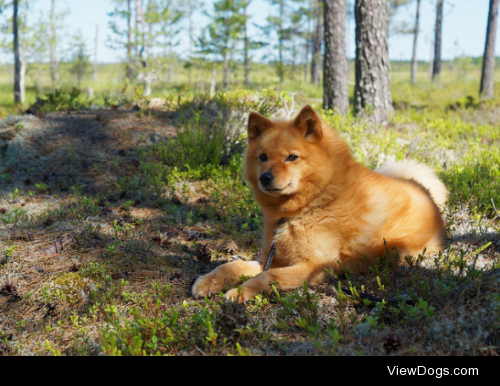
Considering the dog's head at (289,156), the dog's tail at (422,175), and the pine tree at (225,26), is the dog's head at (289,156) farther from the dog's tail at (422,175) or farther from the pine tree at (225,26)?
the pine tree at (225,26)

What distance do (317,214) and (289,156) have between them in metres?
0.55

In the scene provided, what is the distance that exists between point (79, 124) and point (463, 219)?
7.08 meters

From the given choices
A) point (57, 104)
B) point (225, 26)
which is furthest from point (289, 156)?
point (225, 26)

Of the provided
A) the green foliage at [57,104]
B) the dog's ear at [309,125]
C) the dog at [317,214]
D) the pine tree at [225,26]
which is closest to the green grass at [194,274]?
the dog at [317,214]

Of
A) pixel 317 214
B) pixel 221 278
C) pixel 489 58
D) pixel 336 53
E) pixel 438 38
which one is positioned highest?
pixel 438 38

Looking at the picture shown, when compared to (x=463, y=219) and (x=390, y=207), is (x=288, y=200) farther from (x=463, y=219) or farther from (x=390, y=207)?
(x=463, y=219)

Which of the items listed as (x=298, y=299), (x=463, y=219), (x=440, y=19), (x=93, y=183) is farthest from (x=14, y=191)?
(x=440, y=19)

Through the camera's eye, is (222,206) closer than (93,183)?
Yes

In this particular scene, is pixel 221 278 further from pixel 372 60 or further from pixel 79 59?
pixel 79 59

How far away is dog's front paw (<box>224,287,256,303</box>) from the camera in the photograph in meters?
2.62

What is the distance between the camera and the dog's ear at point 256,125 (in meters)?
3.16

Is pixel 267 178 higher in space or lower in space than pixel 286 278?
higher

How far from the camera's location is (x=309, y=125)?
3.02 metres

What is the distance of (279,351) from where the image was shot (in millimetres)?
2143
